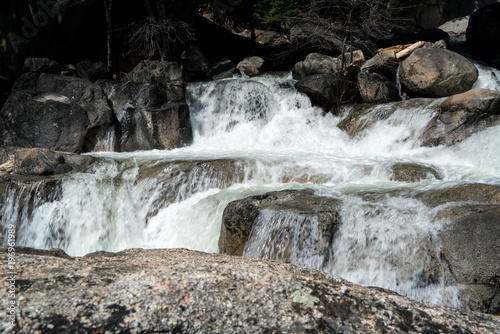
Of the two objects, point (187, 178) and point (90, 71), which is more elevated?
point (90, 71)

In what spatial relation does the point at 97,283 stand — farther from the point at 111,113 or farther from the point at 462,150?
the point at 111,113

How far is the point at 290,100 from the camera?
13.5m

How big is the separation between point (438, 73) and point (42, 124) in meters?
11.0

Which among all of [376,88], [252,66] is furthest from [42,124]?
[376,88]

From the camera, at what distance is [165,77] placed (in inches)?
527

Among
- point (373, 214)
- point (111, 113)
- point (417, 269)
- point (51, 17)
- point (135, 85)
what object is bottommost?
point (417, 269)

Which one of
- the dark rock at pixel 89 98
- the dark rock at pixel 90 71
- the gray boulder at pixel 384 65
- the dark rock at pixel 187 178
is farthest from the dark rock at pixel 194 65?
the dark rock at pixel 187 178

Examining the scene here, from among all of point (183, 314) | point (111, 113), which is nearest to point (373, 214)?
point (183, 314)

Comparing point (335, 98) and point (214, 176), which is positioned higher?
point (335, 98)

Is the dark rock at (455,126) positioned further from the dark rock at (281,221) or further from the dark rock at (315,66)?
the dark rock at (315,66)

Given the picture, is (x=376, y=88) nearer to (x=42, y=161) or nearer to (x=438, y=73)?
(x=438, y=73)

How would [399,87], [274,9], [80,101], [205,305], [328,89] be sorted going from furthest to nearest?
[274,9] → [399,87] → [328,89] → [80,101] → [205,305]

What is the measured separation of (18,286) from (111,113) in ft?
33.7

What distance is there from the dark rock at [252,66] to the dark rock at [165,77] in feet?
14.5
